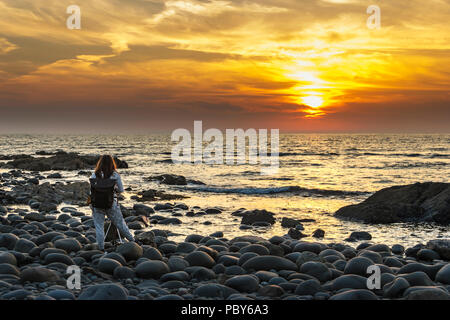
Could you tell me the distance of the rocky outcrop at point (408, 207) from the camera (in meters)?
14.0

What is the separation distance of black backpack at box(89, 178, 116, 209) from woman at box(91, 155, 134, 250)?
0.28 ft

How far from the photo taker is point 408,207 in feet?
47.8

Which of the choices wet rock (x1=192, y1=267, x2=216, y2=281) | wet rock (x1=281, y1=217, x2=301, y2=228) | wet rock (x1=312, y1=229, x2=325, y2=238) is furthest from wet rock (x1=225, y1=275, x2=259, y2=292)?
wet rock (x1=281, y1=217, x2=301, y2=228)

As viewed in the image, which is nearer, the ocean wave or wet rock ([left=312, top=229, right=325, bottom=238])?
wet rock ([left=312, top=229, right=325, bottom=238])

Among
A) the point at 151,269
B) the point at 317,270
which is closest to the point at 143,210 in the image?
the point at 151,269

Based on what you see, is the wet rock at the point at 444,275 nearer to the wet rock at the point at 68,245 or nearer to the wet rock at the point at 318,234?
the wet rock at the point at 318,234

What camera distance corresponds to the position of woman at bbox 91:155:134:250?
7875 mm

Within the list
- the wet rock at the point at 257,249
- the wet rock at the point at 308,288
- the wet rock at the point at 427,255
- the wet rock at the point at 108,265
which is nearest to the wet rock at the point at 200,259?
the wet rock at the point at 257,249

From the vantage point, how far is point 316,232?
1216 centimetres

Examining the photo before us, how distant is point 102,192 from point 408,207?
460 inches

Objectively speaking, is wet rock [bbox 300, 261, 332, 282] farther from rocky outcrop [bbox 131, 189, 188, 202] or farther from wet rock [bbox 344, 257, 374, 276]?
rocky outcrop [bbox 131, 189, 188, 202]

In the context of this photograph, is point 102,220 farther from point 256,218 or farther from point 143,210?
point 143,210
